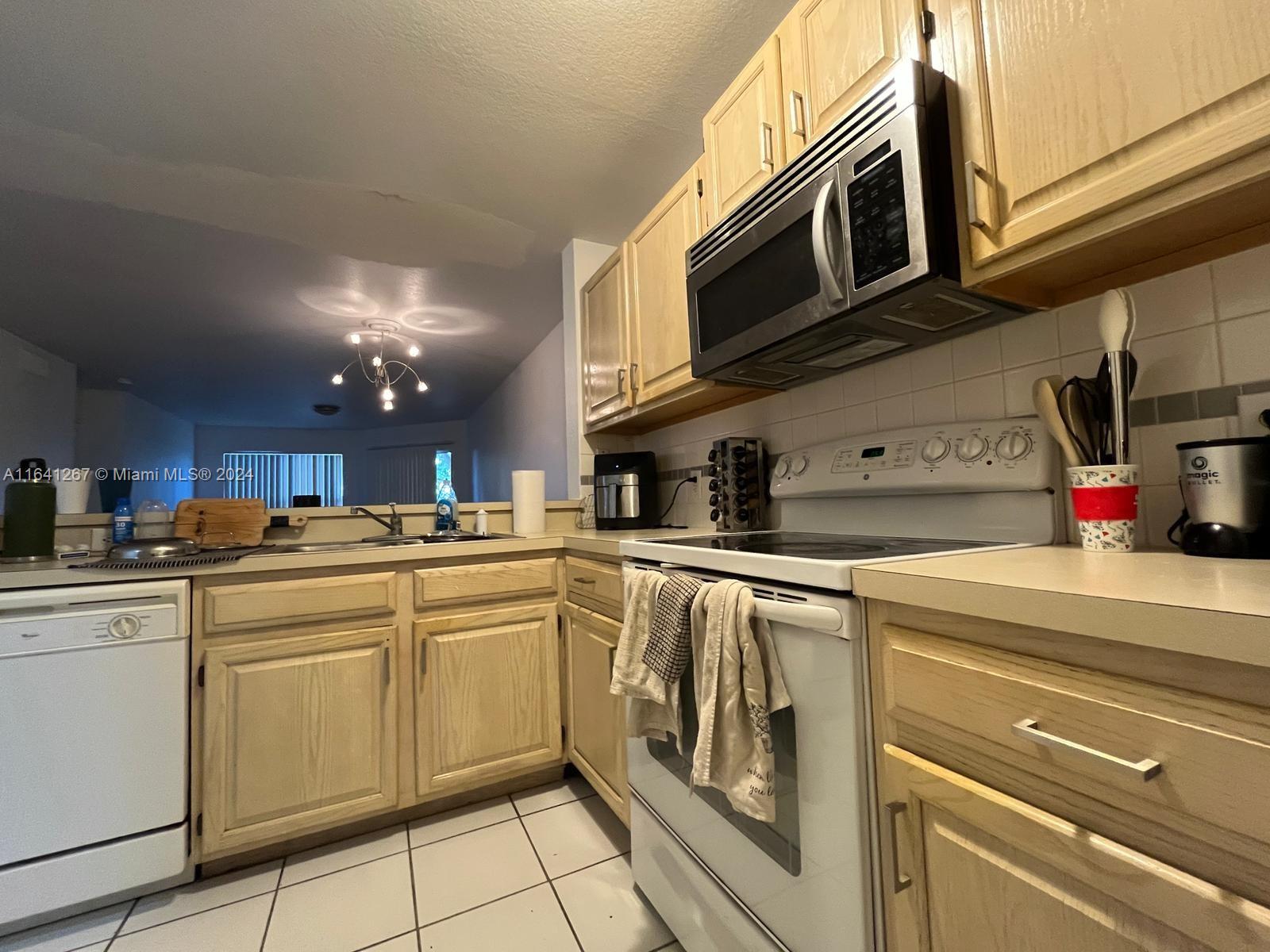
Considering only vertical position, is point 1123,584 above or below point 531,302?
below

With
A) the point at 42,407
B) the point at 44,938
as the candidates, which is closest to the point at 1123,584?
the point at 44,938

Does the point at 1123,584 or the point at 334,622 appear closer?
the point at 1123,584

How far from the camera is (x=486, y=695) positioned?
66.8 inches

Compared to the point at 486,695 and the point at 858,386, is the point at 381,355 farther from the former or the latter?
the point at 858,386

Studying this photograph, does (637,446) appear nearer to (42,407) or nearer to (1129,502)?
(1129,502)

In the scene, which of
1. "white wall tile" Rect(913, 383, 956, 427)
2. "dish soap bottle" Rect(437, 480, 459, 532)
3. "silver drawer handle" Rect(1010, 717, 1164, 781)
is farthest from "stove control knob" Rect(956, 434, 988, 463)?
"dish soap bottle" Rect(437, 480, 459, 532)

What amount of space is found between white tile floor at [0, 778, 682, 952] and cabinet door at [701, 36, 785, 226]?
1.83m

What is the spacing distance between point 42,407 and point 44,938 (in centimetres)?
340

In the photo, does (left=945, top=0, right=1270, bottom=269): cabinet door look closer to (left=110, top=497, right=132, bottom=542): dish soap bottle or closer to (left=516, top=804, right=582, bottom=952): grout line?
(left=516, top=804, right=582, bottom=952): grout line

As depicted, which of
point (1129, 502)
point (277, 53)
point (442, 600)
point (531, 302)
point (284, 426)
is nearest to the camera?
point (1129, 502)

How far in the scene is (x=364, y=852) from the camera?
4.98 ft

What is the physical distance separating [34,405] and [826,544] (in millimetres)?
4589

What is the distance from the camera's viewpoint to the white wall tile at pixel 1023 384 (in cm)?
104

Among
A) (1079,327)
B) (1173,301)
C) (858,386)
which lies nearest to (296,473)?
(858,386)
